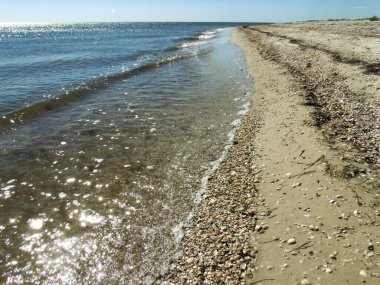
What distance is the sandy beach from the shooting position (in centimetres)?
594

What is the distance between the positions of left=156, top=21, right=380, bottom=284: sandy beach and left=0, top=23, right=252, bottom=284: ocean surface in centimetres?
80

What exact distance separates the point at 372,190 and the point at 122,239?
6254mm

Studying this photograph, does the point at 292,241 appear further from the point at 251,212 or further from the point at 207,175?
the point at 207,175

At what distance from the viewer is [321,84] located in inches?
705

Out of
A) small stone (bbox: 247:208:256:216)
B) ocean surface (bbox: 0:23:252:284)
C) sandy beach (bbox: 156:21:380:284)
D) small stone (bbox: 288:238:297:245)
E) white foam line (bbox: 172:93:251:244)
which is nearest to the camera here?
sandy beach (bbox: 156:21:380:284)

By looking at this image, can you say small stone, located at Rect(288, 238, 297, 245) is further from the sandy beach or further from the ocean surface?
the ocean surface

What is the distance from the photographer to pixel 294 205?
25.2 ft

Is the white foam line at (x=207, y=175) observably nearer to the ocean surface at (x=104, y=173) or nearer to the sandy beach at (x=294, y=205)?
the ocean surface at (x=104, y=173)

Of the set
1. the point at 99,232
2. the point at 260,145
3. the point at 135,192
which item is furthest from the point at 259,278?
the point at 260,145

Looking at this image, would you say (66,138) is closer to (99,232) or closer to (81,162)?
(81,162)

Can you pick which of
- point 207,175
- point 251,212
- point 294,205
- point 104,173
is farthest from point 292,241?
point 104,173

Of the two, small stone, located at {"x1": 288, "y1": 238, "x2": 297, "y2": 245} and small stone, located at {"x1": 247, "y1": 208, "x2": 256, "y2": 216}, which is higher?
small stone, located at {"x1": 288, "y1": 238, "x2": 297, "y2": 245}

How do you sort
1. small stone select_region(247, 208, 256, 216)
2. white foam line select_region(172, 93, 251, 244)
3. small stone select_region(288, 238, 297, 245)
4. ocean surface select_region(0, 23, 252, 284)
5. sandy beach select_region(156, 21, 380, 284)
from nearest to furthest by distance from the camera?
sandy beach select_region(156, 21, 380, 284), small stone select_region(288, 238, 297, 245), ocean surface select_region(0, 23, 252, 284), white foam line select_region(172, 93, 251, 244), small stone select_region(247, 208, 256, 216)

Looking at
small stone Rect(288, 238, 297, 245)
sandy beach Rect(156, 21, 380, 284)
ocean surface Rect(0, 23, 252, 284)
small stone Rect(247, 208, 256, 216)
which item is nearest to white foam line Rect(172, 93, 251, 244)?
ocean surface Rect(0, 23, 252, 284)
